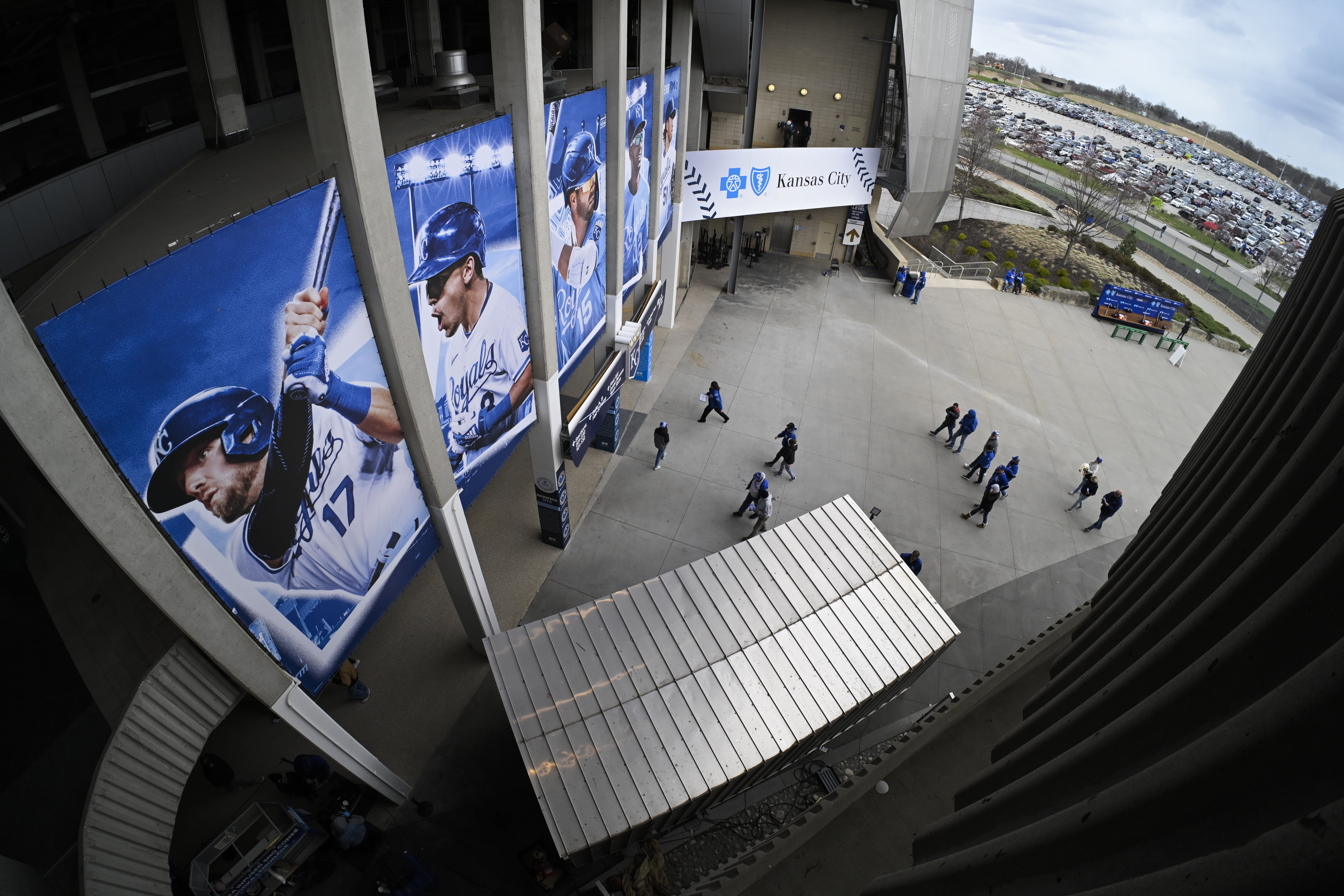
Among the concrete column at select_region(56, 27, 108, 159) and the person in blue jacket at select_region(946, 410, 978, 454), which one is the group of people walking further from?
the concrete column at select_region(56, 27, 108, 159)

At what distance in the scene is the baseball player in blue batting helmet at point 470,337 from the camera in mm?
8188

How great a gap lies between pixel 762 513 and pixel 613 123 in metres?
8.25

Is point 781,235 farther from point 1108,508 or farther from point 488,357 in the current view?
point 488,357

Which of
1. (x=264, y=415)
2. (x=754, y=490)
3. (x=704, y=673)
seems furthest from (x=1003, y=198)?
(x=264, y=415)

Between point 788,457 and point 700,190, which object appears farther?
point 700,190

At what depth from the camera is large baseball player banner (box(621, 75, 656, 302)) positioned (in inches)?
525

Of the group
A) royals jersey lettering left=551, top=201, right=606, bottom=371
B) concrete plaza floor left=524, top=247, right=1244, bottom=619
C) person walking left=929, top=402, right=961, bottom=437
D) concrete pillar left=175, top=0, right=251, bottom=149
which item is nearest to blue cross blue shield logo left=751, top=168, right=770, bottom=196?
concrete plaza floor left=524, top=247, right=1244, bottom=619

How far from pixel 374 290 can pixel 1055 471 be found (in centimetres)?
1680

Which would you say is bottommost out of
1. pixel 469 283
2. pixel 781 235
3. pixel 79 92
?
pixel 781 235

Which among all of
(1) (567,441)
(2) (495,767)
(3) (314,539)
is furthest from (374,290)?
(2) (495,767)

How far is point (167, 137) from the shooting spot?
334 inches

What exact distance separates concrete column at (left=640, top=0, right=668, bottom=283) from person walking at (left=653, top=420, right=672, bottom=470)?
525 centimetres

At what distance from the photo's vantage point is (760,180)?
22.1 meters

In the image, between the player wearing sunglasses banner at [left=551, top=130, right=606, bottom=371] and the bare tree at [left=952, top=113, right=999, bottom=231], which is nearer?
the player wearing sunglasses banner at [left=551, top=130, right=606, bottom=371]
